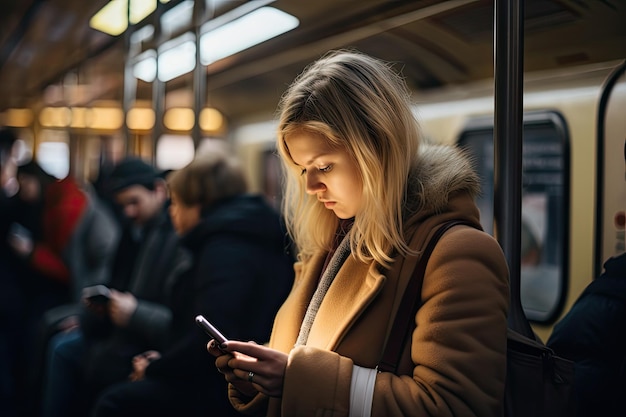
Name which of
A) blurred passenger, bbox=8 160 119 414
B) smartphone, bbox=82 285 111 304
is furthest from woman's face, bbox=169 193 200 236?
blurred passenger, bbox=8 160 119 414

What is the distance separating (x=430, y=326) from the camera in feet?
4.36

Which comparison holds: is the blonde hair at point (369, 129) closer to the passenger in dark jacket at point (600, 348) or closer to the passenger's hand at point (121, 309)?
the passenger in dark jacket at point (600, 348)

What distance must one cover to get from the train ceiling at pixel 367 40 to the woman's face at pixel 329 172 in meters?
1.07

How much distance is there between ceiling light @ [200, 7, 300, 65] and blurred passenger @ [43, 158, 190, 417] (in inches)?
27.4

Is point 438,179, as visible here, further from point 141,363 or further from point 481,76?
point 481,76

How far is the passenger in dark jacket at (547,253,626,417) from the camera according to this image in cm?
177

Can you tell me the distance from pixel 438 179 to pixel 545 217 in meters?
1.85

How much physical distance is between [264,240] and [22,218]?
3.51 m

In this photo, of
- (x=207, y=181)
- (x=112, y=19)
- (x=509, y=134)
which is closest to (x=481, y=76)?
(x=207, y=181)

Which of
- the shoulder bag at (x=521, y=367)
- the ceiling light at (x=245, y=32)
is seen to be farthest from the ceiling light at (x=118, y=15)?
the shoulder bag at (x=521, y=367)

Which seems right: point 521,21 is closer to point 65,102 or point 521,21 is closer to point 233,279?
point 233,279

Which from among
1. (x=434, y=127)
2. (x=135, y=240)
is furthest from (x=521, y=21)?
(x=135, y=240)

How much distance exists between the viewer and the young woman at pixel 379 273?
1.32m

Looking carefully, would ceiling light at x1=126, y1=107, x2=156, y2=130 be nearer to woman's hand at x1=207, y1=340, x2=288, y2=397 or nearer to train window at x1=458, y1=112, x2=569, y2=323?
train window at x1=458, y1=112, x2=569, y2=323
